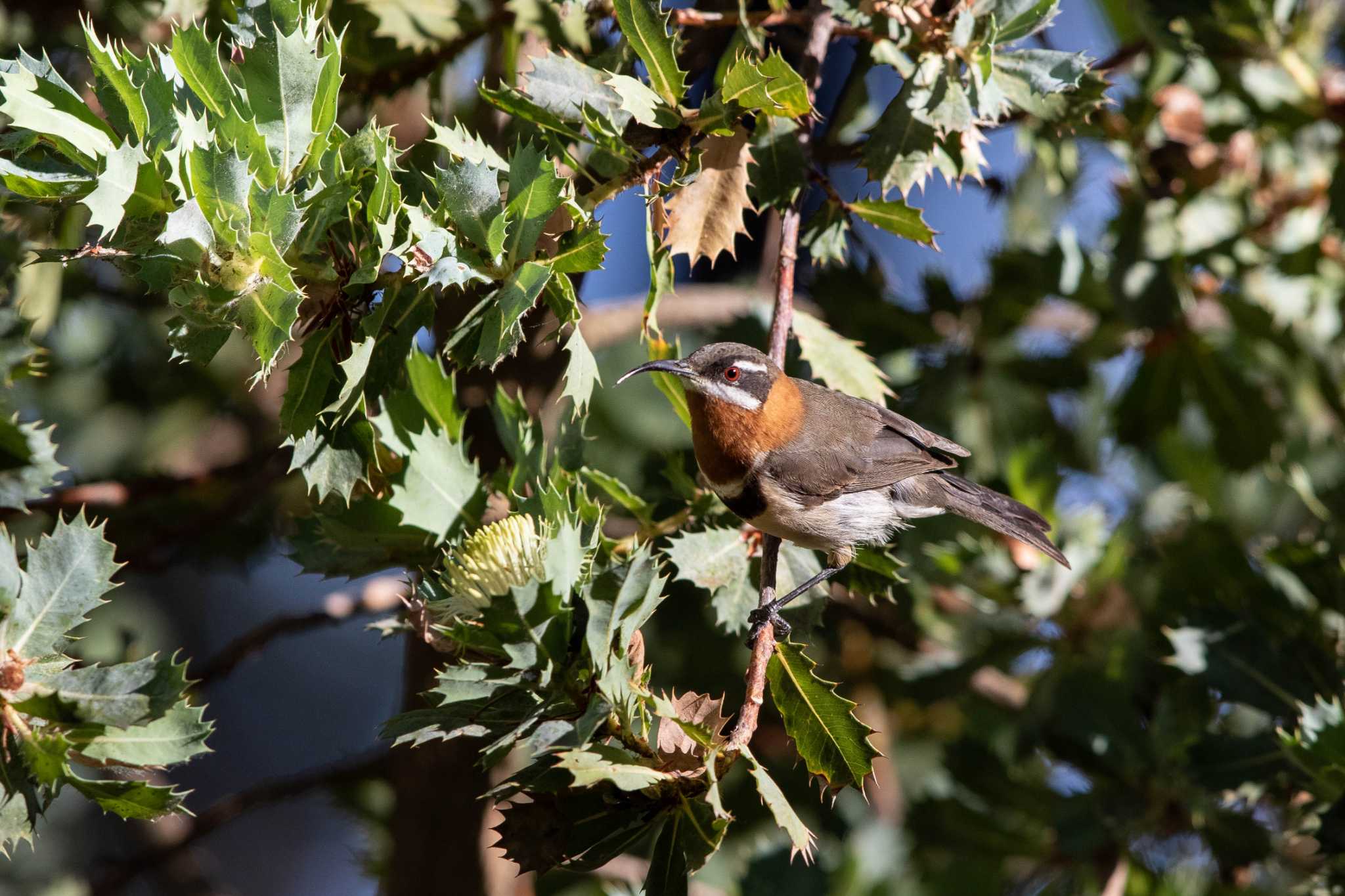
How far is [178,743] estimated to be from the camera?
184 cm

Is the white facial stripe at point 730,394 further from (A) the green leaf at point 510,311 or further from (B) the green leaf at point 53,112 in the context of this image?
(B) the green leaf at point 53,112

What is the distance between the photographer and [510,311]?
1678mm

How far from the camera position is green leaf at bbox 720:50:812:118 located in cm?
188

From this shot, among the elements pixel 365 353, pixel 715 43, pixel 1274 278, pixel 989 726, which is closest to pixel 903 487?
pixel 989 726

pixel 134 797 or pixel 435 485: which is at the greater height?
pixel 435 485

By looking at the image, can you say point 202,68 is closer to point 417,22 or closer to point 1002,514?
point 417,22

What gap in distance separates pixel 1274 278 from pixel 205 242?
388 cm

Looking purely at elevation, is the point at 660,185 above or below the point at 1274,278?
above

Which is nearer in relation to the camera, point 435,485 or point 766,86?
point 766,86

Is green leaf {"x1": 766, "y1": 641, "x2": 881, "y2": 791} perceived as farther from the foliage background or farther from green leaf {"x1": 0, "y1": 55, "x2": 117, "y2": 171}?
green leaf {"x1": 0, "y1": 55, "x2": 117, "y2": 171}

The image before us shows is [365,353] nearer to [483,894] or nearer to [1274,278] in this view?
[483,894]

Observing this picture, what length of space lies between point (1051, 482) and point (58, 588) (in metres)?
2.54

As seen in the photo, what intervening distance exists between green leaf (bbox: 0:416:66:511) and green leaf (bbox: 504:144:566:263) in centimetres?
129

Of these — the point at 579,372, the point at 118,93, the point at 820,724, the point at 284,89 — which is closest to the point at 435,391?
the point at 579,372
